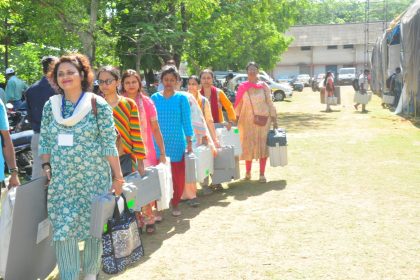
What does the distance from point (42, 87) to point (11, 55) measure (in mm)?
14921

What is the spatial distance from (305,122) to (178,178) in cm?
1126

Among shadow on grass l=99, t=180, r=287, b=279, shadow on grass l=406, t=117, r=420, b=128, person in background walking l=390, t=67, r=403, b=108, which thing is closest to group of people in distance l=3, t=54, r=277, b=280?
shadow on grass l=99, t=180, r=287, b=279

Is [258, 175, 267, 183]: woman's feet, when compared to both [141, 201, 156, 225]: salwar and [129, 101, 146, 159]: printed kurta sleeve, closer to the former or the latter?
[141, 201, 156, 225]: salwar

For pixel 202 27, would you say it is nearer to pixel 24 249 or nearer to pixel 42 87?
pixel 42 87

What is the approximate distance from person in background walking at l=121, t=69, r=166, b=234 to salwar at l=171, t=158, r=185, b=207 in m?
0.57

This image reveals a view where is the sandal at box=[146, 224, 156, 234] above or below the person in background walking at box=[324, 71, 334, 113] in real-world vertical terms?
below

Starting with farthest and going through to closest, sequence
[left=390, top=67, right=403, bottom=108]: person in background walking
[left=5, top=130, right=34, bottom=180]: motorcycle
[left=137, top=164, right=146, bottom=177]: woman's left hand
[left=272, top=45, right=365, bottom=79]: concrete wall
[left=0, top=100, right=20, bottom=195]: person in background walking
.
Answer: [left=272, top=45, right=365, bottom=79]: concrete wall
[left=390, top=67, right=403, bottom=108]: person in background walking
[left=5, top=130, right=34, bottom=180]: motorcycle
[left=137, top=164, right=146, bottom=177]: woman's left hand
[left=0, top=100, right=20, bottom=195]: person in background walking

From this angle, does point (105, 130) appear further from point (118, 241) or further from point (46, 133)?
point (118, 241)

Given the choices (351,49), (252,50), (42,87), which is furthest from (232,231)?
(351,49)

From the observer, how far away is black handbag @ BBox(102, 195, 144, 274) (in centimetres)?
375

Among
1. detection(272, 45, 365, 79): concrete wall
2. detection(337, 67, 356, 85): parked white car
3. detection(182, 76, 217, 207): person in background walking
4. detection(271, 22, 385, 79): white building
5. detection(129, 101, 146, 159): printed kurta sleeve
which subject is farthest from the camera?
detection(271, 22, 385, 79): white building

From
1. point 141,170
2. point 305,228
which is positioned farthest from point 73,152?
point 305,228

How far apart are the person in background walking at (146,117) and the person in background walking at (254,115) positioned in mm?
2727

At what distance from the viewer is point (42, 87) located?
5352 mm
